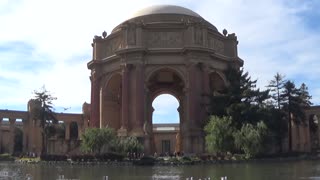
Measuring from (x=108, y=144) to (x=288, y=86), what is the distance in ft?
84.0

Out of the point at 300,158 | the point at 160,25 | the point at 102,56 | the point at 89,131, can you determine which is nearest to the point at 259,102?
the point at 300,158

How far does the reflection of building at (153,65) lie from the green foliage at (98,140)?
6939 mm

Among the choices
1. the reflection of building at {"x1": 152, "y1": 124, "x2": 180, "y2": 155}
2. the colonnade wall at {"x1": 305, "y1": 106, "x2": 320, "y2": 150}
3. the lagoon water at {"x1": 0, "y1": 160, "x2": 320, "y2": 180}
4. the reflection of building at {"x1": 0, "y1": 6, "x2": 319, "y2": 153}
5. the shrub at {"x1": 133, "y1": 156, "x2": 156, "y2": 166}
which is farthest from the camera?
the reflection of building at {"x1": 152, "y1": 124, "x2": 180, "y2": 155}

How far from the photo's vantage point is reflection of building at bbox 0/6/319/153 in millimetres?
58188

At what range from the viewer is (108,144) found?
48875 millimetres

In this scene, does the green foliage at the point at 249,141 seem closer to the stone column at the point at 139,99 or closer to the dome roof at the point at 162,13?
the stone column at the point at 139,99

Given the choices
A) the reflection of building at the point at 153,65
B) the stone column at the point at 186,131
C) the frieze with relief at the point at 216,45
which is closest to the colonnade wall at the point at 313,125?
the reflection of building at the point at 153,65

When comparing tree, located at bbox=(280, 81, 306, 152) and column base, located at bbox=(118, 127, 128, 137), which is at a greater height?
tree, located at bbox=(280, 81, 306, 152)

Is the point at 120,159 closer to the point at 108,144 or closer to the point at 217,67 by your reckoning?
the point at 108,144

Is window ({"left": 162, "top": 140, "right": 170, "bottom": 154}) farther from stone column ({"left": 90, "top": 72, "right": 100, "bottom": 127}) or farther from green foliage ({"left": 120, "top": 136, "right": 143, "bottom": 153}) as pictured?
green foliage ({"left": 120, "top": 136, "right": 143, "bottom": 153})

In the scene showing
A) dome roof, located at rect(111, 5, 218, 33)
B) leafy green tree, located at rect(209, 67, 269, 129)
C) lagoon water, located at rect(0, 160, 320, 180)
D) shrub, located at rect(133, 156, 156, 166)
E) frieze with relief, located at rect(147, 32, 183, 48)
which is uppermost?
dome roof, located at rect(111, 5, 218, 33)

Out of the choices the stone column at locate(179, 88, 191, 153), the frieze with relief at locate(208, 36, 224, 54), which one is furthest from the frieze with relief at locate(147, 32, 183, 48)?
the stone column at locate(179, 88, 191, 153)

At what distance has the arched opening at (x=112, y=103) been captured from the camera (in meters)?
66.7

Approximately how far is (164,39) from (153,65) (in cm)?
361
